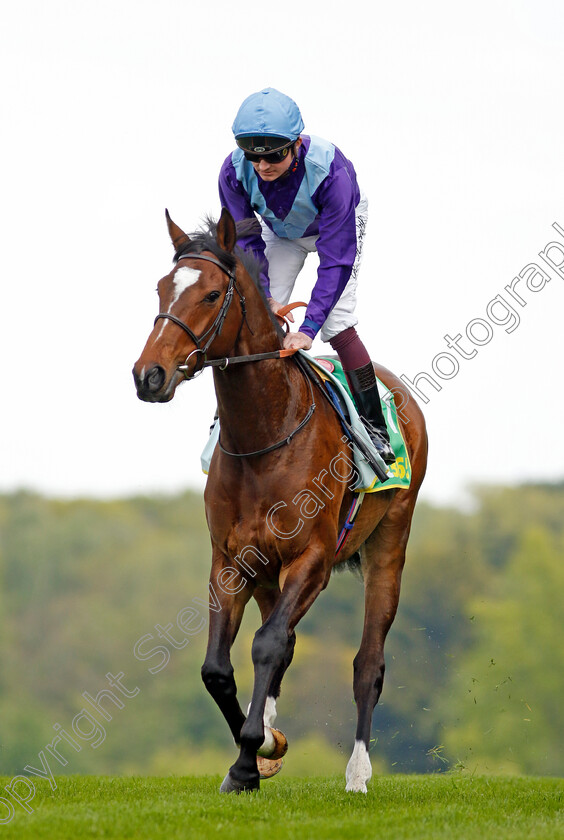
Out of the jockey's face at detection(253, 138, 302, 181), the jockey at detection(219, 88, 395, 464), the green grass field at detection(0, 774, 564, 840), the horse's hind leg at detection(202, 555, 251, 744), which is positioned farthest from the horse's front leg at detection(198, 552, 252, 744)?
the jockey's face at detection(253, 138, 302, 181)

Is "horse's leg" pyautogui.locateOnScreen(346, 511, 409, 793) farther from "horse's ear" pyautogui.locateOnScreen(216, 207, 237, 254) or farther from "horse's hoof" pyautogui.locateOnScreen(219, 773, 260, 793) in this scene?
"horse's ear" pyautogui.locateOnScreen(216, 207, 237, 254)

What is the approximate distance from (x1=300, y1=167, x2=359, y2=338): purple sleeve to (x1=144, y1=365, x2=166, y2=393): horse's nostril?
1442mm

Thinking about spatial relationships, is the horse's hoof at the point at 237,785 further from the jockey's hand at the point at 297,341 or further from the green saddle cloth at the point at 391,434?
the jockey's hand at the point at 297,341

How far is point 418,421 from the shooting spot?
7.91 metres

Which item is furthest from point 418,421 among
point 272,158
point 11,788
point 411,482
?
point 11,788

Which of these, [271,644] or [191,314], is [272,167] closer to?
[191,314]

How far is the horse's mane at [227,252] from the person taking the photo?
5.47 metres

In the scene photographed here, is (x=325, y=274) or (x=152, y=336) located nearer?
(x=152, y=336)

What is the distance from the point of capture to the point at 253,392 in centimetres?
563

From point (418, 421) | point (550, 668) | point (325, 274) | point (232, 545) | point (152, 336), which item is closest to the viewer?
point (152, 336)

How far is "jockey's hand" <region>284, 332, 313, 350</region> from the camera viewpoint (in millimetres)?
5871

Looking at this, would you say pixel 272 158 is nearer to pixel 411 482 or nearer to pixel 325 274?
pixel 325 274

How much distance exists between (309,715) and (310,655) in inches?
93.3

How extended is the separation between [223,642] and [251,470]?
0.89 metres
